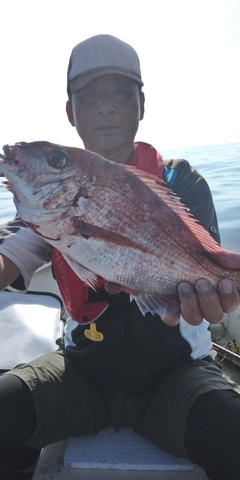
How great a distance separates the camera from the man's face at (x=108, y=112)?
266cm

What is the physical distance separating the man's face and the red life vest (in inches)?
8.8

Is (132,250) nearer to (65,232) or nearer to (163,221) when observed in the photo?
(163,221)

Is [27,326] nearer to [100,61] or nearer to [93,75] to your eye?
[93,75]

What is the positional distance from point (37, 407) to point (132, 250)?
117 cm

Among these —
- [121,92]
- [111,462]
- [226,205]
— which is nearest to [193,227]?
[121,92]

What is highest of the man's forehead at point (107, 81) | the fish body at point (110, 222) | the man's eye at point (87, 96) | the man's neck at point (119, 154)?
the man's forehead at point (107, 81)

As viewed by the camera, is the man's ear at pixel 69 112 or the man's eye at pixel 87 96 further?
the man's ear at pixel 69 112

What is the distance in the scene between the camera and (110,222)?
173cm

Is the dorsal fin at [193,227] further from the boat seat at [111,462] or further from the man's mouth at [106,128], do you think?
the boat seat at [111,462]

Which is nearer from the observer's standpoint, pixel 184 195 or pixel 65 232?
pixel 65 232

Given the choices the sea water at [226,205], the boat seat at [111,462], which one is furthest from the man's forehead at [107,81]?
the sea water at [226,205]

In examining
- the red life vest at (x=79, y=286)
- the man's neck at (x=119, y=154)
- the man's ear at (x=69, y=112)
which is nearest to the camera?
the red life vest at (x=79, y=286)

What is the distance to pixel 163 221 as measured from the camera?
184cm

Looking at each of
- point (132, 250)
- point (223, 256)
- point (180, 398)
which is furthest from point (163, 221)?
point (180, 398)
